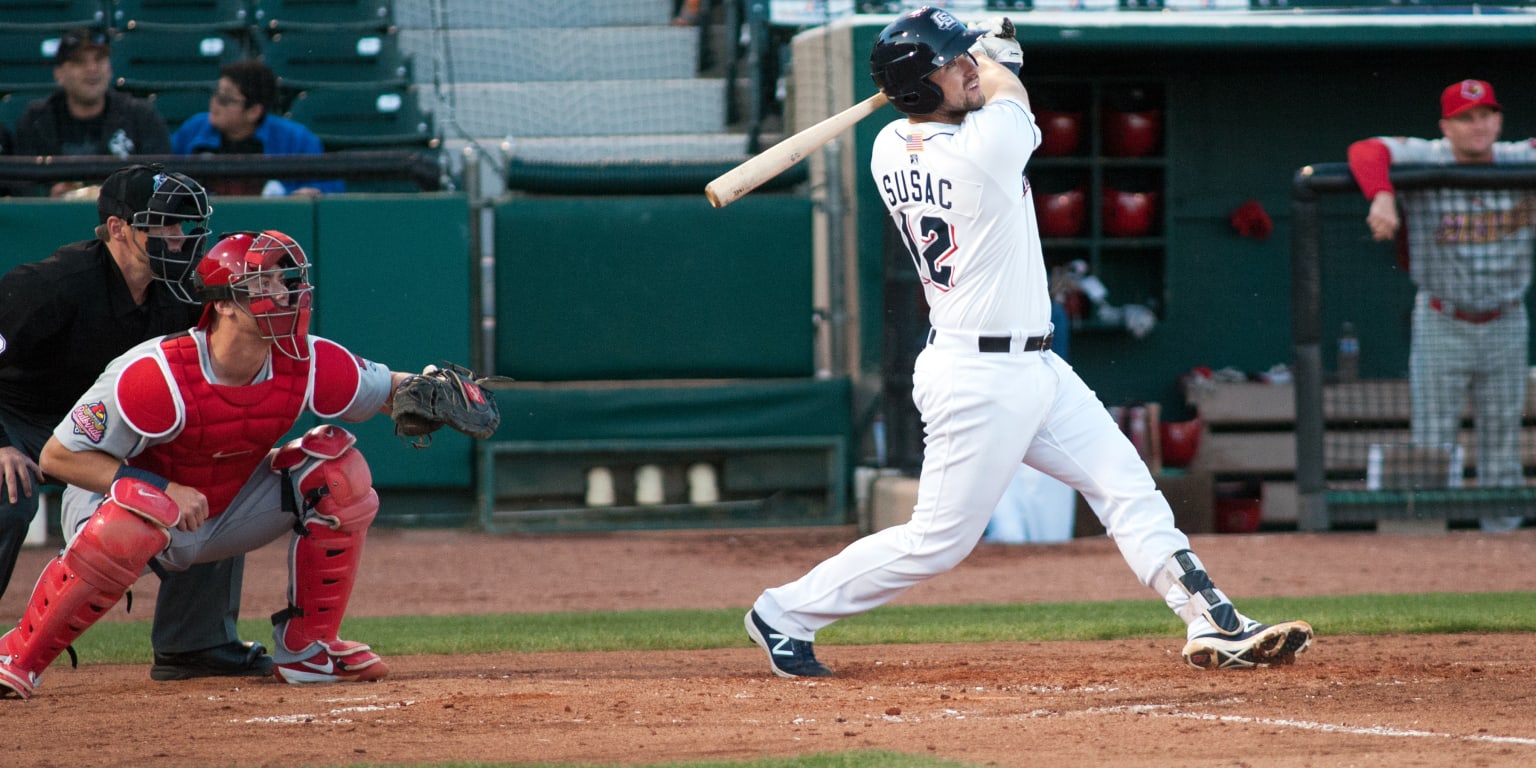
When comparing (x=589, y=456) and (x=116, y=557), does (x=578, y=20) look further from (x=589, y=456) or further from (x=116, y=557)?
(x=116, y=557)

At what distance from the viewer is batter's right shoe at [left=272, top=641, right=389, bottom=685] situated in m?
4.46

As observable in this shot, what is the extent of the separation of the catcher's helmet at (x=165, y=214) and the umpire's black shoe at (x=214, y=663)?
1.03 m

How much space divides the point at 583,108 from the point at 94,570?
7.32 m

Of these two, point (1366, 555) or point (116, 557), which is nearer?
point (116, 557)

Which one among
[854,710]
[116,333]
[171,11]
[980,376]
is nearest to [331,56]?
[171,11]

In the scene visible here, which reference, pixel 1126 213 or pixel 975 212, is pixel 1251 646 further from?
pixel 1126 213

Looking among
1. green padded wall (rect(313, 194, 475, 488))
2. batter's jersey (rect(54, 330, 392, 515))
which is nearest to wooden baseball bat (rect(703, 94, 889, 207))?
batter's jersey (rect(54, 330, 392, 515))

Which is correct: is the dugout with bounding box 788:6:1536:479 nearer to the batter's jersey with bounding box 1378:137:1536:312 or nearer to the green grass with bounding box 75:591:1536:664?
the batter's jersey with bounding box 1378:137:1536:312

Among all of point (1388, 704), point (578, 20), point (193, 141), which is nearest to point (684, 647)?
point (1388, 704)

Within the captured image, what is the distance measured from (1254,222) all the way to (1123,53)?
1.40 meters

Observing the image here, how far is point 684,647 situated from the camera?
5.32 meters

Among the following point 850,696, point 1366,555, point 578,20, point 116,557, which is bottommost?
point 1366,555

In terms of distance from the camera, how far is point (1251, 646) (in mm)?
4113

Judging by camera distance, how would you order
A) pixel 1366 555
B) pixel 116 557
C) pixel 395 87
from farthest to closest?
pixel 395 87, pixel 1366 555, pixel 116 557
